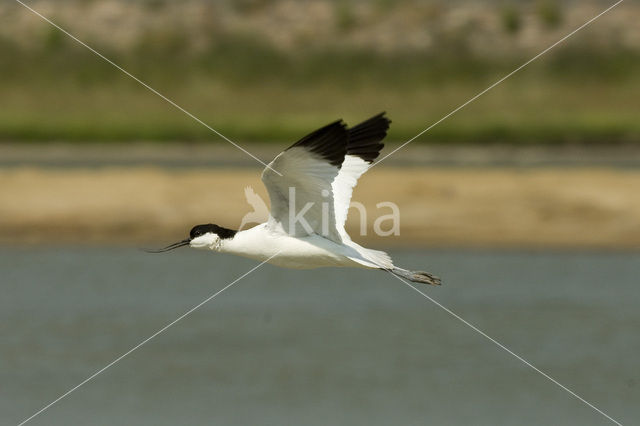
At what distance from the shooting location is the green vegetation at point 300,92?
29.3 metres

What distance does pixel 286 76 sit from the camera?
1268 inches

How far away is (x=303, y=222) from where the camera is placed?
35.1 ft

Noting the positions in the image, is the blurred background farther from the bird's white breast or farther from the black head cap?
the bird's white breast

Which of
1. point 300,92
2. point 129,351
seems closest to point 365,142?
point 129,351

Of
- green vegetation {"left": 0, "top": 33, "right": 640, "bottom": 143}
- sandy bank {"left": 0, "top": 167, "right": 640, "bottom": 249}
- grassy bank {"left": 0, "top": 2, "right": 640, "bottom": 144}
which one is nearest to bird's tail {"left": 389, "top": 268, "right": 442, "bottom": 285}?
Result: sandy bank {"left": 0, "top": 167, "right": 640, "bottom": 249}

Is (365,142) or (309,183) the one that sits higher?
(365,142)

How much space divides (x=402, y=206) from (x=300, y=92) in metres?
10.1

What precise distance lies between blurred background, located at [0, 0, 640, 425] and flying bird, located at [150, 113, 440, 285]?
3529 millimetres

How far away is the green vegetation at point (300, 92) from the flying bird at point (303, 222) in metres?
18.0

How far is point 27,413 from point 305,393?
101 inches

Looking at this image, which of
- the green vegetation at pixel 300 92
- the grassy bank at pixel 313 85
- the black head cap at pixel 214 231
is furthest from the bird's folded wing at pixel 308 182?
the green vegetation at pixel 300 92

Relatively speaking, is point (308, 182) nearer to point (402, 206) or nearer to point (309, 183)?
point (309, 183)

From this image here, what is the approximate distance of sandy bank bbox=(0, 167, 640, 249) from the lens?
21500 mm

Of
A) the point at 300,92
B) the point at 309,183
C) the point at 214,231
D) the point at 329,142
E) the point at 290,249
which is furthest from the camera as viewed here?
the point at 300,92
